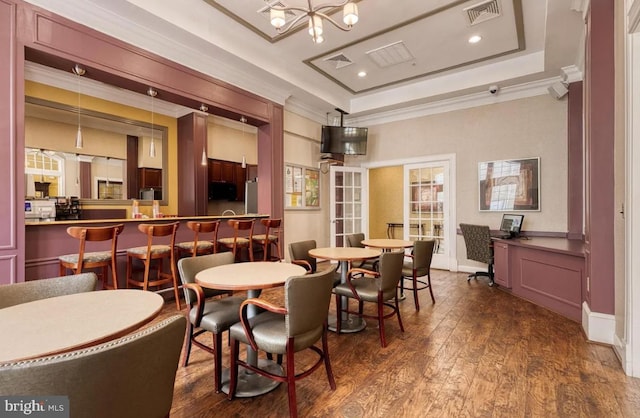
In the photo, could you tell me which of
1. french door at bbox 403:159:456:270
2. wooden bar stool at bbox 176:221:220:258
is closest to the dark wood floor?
wooden bar stool at bbox 176:221:220:258

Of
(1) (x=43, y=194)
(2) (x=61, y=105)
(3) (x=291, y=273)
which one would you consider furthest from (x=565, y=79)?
(1) (x=43, y=194)

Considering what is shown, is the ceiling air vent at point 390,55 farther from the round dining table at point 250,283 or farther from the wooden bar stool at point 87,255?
the wooden bar stool at point 87,255

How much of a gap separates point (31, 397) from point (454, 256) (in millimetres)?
6010

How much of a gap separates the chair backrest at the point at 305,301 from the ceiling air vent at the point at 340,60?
4.01 m

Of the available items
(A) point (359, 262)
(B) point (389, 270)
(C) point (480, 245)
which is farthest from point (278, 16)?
(C) point (480, 245)

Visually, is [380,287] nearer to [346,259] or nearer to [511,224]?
[346,259]

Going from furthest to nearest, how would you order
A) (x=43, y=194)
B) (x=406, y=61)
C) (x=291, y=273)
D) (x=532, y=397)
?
(x=43, y=194), (x=406, y=61), (x=291, y=273), (x=532, y=397)

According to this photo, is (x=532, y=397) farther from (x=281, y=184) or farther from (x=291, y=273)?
(x=281, y=184)

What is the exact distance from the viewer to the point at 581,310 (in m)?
3.29

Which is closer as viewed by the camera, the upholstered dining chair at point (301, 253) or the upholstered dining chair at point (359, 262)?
the upholstered dining chair at point (301, 253)

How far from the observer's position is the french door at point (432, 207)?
590 centimetres

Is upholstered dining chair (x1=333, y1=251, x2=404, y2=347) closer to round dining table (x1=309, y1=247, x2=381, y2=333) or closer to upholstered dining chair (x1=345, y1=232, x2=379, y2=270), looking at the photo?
round dining table (x1=309, y1=247, x2=381, y2=333)

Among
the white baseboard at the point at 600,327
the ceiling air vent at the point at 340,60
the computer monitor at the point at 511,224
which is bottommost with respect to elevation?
the white baseboard at the point at 600,327

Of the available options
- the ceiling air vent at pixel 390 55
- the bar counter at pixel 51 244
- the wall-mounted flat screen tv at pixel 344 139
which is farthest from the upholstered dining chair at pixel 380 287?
the wall-mounted flat screen tv at pixel 344 139
